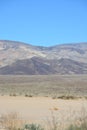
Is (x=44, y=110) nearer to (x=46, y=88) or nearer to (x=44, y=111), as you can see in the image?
(x=44, y=111)

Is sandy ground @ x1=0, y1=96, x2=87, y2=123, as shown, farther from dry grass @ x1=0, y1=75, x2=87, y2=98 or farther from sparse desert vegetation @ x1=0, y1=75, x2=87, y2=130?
dry grass @ x1=0, y1=75, x2=87, y2=98

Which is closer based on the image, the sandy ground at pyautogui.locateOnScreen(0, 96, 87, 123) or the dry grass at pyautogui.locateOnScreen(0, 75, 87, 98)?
the sandy ground at pyautogui.locateOnScreen(0, 96, 87, 123)

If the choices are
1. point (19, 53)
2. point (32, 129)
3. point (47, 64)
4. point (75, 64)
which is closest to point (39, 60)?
point (47, 64)

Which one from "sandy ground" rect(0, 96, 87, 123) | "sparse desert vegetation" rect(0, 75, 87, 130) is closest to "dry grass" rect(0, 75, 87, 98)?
"sparse desert vegetation" rect(0, 75, 87, 130)

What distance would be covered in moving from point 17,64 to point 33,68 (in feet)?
19.4

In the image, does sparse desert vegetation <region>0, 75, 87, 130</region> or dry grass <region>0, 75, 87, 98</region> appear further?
dry grass <region>0, 75, 87, 98</region>

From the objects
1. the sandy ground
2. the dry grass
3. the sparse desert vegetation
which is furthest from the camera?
the dry grass

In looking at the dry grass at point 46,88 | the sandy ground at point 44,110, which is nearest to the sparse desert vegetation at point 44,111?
the sandy ground at point 44,110

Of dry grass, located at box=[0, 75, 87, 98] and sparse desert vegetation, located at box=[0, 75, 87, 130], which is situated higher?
sparse desert vegetation, located at box=[0, 75, 87, 130]

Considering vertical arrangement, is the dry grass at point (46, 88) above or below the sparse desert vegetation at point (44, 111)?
below

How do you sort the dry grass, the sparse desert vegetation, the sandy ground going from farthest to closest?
the dry grass
the sandy ground
the sparse desert vegetation

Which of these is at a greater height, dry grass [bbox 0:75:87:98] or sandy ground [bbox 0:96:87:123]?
sandy ground [bbox 0:96:87:123]

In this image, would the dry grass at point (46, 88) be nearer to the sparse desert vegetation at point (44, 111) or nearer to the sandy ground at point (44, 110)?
the sparse desert vegetation at point (44, 111)

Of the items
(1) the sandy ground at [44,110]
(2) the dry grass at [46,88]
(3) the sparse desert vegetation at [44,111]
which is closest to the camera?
(3) the sparse desert vegetation at [44,111]
